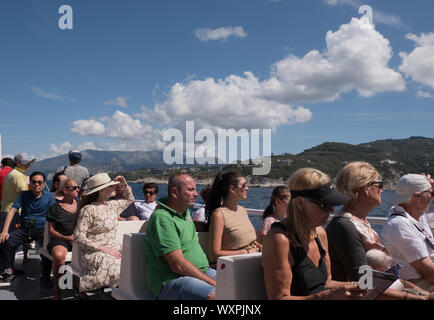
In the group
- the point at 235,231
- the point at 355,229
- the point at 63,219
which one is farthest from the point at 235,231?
the point at 63,219

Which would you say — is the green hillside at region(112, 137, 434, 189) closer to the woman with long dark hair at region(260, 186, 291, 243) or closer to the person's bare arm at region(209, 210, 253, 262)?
the woman with long dark hair at region(260, 186, 291, 243)

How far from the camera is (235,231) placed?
3.45 m

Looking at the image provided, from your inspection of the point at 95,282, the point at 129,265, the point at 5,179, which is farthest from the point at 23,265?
the point at 129,265

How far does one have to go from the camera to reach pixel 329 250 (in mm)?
2406

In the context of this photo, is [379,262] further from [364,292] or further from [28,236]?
[28,236]

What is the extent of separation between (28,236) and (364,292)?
15.1ft

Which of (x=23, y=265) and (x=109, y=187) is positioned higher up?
(x=109, y=187)

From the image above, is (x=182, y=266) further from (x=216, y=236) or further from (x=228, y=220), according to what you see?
(x=228, y=220)

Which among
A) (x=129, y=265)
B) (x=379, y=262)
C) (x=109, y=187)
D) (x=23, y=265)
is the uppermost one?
(x=109, y=187)

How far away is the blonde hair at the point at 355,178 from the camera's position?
2619mm

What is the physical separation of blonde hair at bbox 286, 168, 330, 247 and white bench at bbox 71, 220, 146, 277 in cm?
249

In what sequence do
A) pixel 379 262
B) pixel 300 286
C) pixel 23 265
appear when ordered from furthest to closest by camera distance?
pixel 23 265, pixel 379 262, pixel 300 286

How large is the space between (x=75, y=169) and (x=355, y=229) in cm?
462
